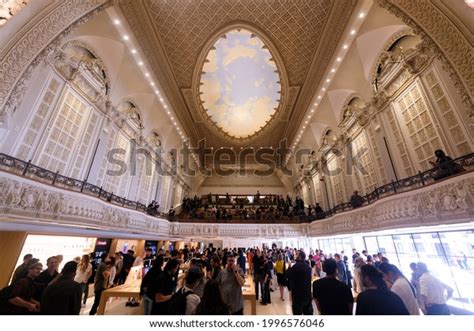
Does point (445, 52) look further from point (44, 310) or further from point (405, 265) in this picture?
point (44, 310)

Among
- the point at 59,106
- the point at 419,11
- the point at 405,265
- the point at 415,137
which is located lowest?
the point at 405,265

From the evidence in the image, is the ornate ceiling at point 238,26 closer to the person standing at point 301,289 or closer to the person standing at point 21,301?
the person standing at point 21,301

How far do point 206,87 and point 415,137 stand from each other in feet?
48.4

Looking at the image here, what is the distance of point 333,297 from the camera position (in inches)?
98.9

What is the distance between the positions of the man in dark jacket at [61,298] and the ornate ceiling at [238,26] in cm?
1085

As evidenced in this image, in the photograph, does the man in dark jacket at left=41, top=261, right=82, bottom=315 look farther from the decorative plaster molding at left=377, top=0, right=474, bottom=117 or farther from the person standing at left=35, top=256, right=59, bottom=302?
the decorative plaster molding at left=377, top=0, right=474, bottom=117

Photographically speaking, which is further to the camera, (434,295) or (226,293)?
(226,293)

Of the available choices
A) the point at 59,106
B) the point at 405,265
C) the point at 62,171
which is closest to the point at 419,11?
the point at 405,265

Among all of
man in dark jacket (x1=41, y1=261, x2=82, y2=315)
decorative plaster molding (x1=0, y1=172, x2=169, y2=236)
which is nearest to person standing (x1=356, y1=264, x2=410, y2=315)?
man in dark jacket (x1=41, y1=261, x2=82, y2=315)

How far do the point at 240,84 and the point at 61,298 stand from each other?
59.6 ft

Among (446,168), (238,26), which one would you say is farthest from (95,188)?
(446,168)

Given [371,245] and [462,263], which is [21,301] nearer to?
[462,263]

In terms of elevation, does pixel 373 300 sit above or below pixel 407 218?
below

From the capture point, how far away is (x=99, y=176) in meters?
9.87
